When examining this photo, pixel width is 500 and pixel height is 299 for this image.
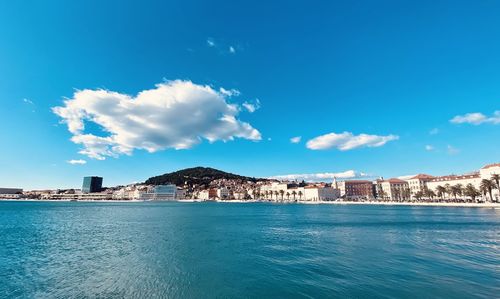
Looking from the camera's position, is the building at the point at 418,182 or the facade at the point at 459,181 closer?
the facade at the point at 459,181

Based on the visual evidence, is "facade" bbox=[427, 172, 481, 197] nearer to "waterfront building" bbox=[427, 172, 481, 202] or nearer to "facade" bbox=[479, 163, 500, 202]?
"waterfront building" bbox=[427, 172, 481, 202]

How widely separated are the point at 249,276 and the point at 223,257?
564cm

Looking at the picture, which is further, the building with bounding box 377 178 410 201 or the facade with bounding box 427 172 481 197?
the building with bounding box 377 178 410 201

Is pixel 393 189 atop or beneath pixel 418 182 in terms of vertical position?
beneath

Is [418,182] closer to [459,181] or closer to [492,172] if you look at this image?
[459,181]

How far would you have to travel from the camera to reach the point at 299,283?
48.8 ft

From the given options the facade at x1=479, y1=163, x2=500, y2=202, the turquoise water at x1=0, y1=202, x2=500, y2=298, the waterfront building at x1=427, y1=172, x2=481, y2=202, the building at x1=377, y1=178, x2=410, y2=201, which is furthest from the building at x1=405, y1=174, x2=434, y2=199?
the turquoise water at x1=0, y1=202, x2=500, y2=298

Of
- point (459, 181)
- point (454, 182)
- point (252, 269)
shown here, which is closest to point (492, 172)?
point (459, 181)

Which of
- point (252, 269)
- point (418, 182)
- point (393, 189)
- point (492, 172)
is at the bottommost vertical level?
point (252, 269)

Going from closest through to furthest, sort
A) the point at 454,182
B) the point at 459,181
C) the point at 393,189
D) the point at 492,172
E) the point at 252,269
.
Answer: the point at 252,269 < the point at 492,172 < the point at 459,181 < the point at 454,182 < the point at 393,189

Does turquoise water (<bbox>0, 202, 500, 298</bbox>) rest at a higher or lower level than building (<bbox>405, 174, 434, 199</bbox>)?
lower

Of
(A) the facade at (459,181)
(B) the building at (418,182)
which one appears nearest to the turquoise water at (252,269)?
(A) the facade at (459,181)

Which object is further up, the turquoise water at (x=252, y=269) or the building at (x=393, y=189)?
the building at (x=393, y=189)

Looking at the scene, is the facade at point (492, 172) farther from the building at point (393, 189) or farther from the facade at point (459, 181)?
the building at point (393, 189)
